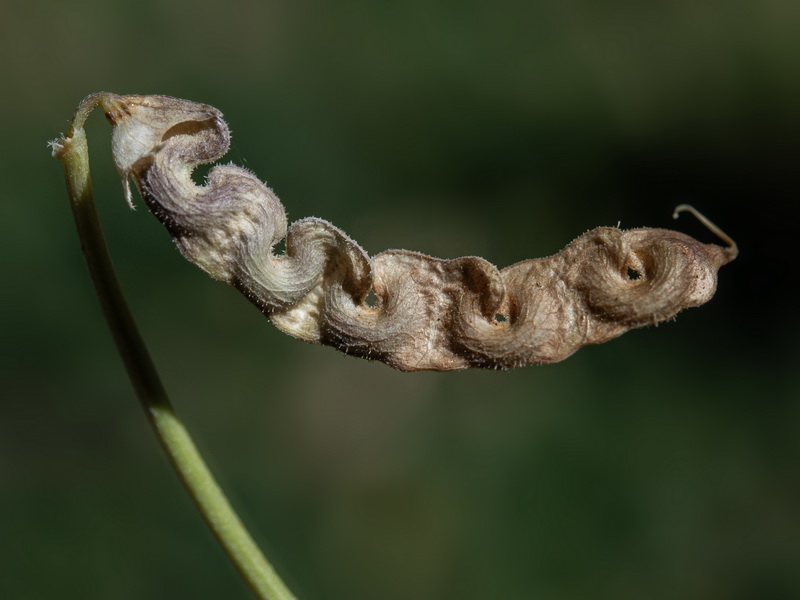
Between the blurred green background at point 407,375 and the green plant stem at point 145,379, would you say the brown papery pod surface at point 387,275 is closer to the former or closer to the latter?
the green plant stem at point 145,379

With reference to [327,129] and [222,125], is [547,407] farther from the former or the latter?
[222,125]

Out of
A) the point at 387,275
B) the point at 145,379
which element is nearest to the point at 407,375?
the point at 387,275

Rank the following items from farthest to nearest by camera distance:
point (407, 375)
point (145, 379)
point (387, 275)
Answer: point (407, 375)
point (387, 275)
point (145, 379)

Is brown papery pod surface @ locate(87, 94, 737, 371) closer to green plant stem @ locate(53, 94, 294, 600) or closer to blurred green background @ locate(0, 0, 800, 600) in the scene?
green plant stem @ locate(53, 94, 294, 600)

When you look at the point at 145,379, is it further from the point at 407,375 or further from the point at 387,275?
the point at 407,375

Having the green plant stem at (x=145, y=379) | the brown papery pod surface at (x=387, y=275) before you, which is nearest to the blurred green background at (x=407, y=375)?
the green plant stem at (x=145, y=379)

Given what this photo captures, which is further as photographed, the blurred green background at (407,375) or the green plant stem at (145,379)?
the blurred green background at (407,375)
